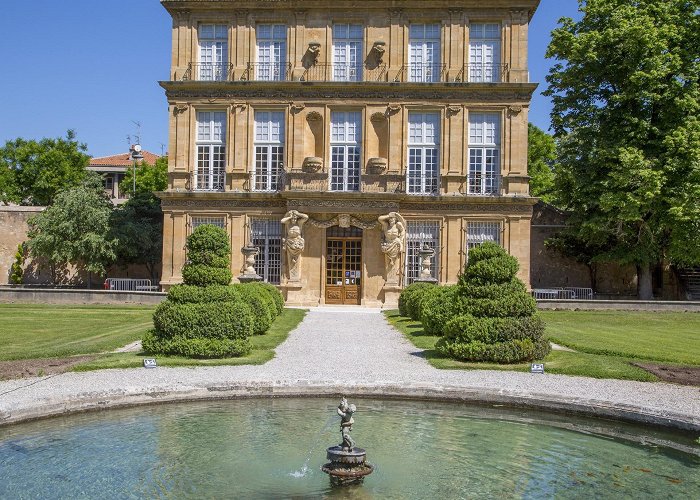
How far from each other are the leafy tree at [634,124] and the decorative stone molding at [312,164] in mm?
11087

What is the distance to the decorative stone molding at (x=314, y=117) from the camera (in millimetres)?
34031

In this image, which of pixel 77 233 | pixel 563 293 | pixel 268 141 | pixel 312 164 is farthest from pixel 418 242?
pixel 77 233

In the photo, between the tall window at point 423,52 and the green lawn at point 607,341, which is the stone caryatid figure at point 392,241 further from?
the tall window at point 423,52

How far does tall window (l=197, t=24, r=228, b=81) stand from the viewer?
114 ft

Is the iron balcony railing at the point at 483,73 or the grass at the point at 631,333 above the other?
the iron balcony railing at the point at 483,73

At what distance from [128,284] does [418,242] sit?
14.7 meters

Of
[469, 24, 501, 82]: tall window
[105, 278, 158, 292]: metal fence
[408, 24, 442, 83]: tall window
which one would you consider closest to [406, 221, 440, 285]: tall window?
[408, 24, 442, 83]: tall window

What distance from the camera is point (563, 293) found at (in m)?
36.2

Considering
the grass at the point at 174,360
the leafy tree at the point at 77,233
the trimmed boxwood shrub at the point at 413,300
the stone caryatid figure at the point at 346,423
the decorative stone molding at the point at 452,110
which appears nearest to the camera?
the stone caryatid figure at the point at 346,423

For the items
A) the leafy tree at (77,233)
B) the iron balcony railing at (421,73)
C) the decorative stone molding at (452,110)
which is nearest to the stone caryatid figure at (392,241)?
the decorative stone molding at (452,110)

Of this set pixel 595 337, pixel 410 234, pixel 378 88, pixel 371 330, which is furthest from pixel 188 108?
pixel 595 337

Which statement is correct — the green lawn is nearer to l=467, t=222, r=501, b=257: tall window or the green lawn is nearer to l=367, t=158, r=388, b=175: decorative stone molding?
l=467, t=222, r=501, b=257: tall window

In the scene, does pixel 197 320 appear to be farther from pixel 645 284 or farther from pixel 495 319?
pixel 645 284

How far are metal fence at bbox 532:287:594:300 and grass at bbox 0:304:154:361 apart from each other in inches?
697
